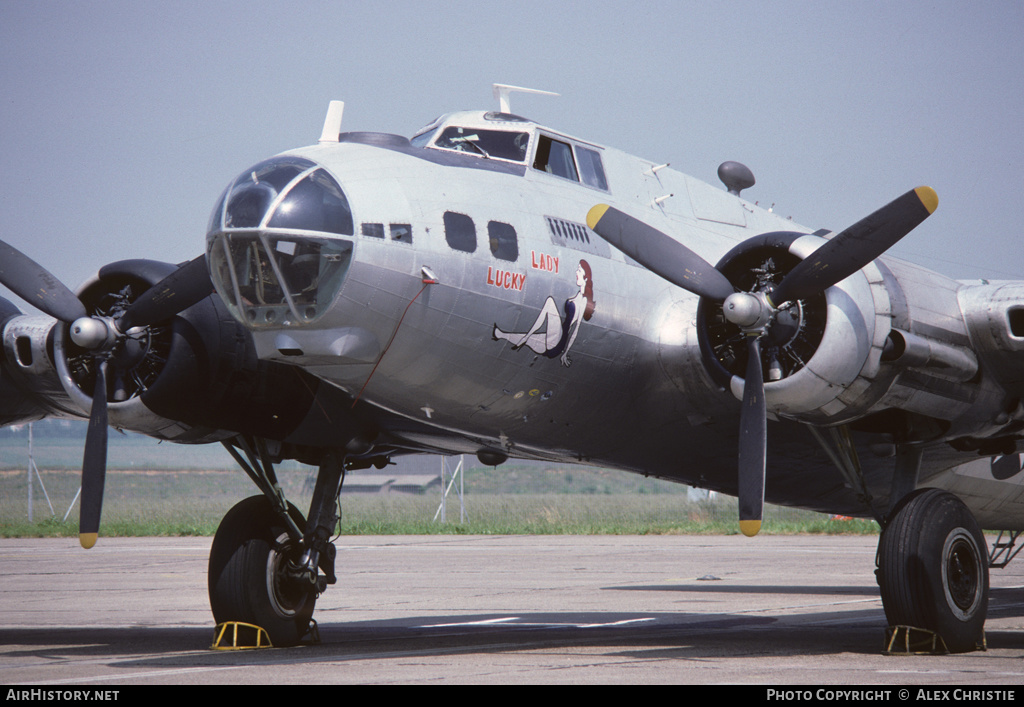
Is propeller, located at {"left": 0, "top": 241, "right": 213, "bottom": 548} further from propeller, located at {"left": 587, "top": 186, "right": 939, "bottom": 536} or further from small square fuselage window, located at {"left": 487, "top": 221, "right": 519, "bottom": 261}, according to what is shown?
propeller, located at {"left": 587, "top": 186, "right": 939, "bottom": 536}

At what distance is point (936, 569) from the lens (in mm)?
10531

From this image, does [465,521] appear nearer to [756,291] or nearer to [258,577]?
[258,577]

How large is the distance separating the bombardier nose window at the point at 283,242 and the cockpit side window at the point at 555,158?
285 centimetres

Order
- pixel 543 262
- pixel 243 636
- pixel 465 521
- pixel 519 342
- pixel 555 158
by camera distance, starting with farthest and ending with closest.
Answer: pixel 465 521
pixel 243 636
pixel 555 158
pixel 543 262
pixel 519 342

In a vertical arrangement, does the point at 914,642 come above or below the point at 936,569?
below

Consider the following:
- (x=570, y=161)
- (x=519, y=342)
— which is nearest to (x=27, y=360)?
(x=519, y=342)

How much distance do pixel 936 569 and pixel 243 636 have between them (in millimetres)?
7163

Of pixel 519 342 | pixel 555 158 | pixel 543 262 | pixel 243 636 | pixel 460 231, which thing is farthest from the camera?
pixel 243 636

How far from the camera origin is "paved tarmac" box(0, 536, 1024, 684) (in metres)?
9.33

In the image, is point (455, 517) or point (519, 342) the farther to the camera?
point (455, 517)

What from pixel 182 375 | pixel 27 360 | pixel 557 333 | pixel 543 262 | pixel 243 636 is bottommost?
pixel 243 636
